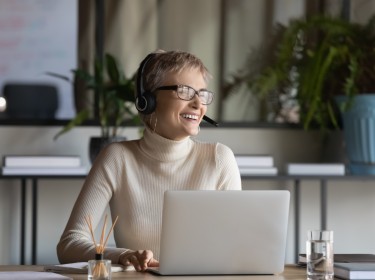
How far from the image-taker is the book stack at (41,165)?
399 centimetres

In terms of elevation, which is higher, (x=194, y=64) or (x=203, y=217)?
(x=194, y=64)

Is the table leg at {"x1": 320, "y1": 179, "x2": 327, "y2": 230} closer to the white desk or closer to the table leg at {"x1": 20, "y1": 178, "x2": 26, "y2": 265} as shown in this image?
the table leg at {"x1": 20, "y1": 178, "x2": 26, "y2": 265}

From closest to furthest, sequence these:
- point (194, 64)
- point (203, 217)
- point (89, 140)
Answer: point (203, 217), point (194, 64), point (89, 140)

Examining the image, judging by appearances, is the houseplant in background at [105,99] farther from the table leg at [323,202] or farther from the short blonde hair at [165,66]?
the short blonde hair at [165,66]

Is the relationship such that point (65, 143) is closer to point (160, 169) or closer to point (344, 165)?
point (344, 165)

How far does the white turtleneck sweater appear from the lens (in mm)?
2686

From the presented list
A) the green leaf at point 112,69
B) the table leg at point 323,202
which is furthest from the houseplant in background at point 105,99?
the table leg at point 323,202

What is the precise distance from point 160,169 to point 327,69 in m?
1.73

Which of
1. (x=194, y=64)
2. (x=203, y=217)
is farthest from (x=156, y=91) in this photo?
(x=203, y=217)

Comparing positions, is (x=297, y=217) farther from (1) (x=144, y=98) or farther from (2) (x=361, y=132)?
(1) (x=144, y=98)

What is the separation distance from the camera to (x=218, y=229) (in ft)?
6.97

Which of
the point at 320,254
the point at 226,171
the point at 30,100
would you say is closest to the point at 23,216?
the point at 30,100

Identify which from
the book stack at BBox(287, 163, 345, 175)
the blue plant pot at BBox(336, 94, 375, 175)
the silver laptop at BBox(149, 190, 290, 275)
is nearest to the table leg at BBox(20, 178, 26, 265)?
the book stack at BBox(287, 163, 345, 175)

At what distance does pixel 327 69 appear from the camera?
4.25 metres
